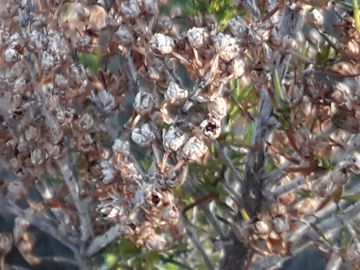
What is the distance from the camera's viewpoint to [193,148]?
27.1 inches

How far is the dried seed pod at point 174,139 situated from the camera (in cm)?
69

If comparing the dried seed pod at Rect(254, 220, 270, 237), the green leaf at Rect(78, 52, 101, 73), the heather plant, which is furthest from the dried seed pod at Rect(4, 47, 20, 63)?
the dried seed pod at Rect(254, 220, 270, 237)

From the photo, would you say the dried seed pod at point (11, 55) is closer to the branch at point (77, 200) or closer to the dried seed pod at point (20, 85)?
the dried seed pod at point (20, 85)

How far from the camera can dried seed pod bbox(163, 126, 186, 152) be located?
689 mm

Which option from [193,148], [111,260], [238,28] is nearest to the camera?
[193,148]

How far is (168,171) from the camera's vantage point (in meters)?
0.72

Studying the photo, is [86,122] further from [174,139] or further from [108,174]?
[174,139]

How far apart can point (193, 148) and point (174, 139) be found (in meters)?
0.02

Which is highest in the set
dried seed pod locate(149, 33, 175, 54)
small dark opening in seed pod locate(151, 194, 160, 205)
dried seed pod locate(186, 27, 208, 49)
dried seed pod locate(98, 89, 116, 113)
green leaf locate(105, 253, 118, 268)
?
dried seed pod locate(186, 27, 208, 49)

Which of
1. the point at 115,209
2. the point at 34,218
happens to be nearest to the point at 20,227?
the point at 34,218

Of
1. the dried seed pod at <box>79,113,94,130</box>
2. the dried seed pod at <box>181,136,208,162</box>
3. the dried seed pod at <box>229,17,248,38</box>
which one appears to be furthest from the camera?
the dried seed pod at <box>79,113,94,130</box>

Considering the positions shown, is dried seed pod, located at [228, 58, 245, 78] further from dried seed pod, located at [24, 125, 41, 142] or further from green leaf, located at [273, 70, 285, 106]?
dried seed pod, located at [24, 125, 41, 142]

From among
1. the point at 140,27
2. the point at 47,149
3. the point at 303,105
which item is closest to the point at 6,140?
the point at 47,149

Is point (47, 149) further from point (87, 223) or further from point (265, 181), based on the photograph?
point (265, 181)
